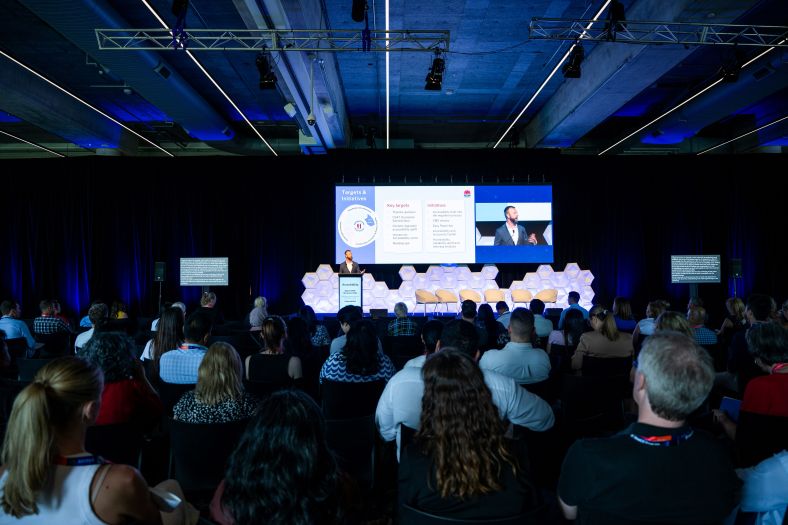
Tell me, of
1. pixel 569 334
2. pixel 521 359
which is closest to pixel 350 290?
pixel 569 334

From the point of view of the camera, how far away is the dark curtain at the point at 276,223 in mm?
12055

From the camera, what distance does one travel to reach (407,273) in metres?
11.6

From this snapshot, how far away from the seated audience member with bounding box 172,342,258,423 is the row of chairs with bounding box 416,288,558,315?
866cm

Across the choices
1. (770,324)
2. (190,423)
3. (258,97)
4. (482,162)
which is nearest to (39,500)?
(190,423)

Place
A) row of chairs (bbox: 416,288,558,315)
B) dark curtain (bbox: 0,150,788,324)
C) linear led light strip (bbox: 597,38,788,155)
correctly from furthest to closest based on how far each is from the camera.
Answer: dark curtain (bbox: 0,150,788,324) → row of chairs (bbox: 416,288,558,315) → linear led light strip (bbox: 597,38,788,155)

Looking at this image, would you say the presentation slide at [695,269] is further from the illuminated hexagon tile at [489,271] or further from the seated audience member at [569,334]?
the seated audience member at [569,334]

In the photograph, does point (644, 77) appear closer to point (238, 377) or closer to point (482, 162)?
point (482, 162)

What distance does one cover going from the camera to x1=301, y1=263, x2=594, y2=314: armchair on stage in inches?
446

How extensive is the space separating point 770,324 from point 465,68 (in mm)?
7043

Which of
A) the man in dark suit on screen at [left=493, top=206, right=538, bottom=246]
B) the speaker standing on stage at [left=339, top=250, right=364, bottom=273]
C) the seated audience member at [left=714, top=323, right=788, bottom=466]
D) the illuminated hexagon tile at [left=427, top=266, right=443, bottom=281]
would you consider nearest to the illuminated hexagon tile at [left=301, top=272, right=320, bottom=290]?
the speaker standing on stage at [left=339, top=250, right=364, bottom=273]

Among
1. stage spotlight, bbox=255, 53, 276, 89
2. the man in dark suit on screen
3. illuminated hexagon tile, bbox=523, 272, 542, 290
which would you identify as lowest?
illuminated hexagon tile, bbox=523, 272, 542, 290

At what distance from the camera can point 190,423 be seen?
7.81ft

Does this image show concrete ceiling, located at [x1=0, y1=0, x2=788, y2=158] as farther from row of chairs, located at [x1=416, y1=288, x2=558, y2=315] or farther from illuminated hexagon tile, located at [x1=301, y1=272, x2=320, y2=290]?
row of chairs, located at [x1=416, y1=288, x2=558, y2=315]

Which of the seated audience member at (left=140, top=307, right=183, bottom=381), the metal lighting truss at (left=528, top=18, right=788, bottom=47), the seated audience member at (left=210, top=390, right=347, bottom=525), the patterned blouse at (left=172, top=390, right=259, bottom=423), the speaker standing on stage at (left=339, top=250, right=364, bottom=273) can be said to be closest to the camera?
the seated audience member at (left=210, top=390, right=347, bottom=525)
